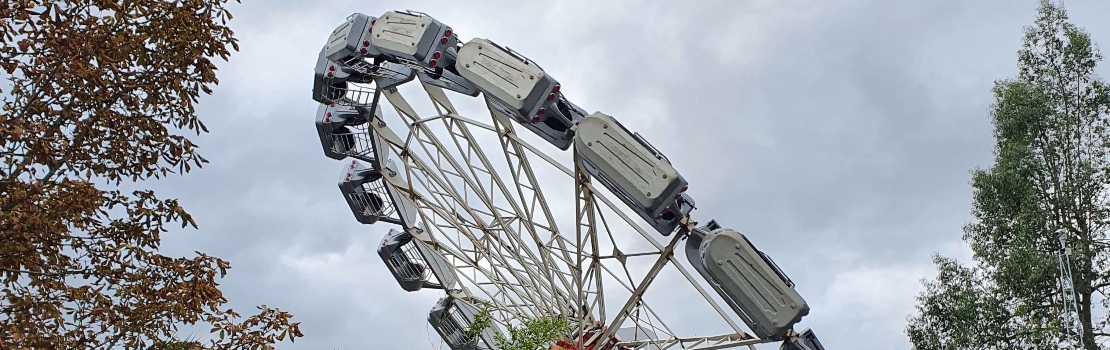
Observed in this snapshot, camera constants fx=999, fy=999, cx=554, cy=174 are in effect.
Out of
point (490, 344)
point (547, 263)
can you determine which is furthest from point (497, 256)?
point (490, 344)

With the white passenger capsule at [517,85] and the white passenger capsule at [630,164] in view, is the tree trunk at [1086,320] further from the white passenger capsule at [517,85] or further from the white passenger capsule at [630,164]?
the white passenger capsule at [517,85]

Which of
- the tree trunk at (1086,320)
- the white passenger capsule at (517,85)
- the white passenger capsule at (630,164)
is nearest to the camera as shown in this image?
the white passenger capsule at (630,164)

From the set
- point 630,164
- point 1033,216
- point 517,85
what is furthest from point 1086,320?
point 517,85

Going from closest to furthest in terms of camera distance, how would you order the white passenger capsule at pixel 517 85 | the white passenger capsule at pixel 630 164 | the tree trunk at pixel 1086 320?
the white passenger capsule at pixel 630 164
the white passenger capsule at pixel 517 85
the tree trunk at pixel 1086 320

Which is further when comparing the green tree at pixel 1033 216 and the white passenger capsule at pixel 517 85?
the green tree at pixel 1033 216

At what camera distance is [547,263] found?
78.9 ft

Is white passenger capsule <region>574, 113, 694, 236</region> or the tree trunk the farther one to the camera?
the tree trunk

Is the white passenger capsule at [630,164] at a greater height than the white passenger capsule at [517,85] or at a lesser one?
lesser

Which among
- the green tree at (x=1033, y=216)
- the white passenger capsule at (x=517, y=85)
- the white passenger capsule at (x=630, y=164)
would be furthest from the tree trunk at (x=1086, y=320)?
the white passenger capsule at (x=517, y=85)

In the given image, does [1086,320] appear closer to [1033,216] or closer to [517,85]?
[1033,216]

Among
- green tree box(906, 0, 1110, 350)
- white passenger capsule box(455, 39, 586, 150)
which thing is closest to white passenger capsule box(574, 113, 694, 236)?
white passenger capsule box(455, 39, 586, 150)

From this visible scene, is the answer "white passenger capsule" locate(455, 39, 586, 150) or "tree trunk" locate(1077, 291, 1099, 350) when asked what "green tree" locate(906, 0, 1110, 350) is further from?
"white passenger capsule" locate(455, 39, 586, 150)

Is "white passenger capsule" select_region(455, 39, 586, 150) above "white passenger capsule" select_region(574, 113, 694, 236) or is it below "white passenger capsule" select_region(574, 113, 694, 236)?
above

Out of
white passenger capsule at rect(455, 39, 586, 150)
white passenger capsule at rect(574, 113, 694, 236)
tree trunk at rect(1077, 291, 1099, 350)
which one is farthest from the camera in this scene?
tree trunk at rect(1077, 291, 1099, 350)
